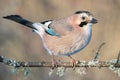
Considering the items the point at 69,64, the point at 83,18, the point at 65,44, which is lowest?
the point at 69,64

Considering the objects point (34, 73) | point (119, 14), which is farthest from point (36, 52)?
point (119, 14)

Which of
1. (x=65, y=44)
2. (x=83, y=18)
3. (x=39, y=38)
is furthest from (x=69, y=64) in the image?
(x=39, y=38)

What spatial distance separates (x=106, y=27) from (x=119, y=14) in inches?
11.6

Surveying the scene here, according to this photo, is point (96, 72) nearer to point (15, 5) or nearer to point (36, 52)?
point (36, 52)

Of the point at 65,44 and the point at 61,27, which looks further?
the point at 61,27

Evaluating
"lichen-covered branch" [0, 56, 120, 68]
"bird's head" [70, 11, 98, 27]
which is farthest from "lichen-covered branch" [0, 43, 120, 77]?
"bird's head" [70, 11, 98, 27]

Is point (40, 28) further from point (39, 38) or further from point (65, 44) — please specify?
point (39, 38)

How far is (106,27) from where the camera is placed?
314 inches

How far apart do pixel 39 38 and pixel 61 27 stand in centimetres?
464

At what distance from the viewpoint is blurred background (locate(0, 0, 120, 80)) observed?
7.04 meters

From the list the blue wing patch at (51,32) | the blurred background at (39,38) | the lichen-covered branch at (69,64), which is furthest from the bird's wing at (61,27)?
the blurred background at (39,38)

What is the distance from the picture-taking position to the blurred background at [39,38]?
7035mm

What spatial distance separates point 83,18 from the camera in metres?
3.10

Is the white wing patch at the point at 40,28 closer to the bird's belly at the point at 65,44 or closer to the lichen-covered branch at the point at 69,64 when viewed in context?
the bird's belly at the point at 65,44
